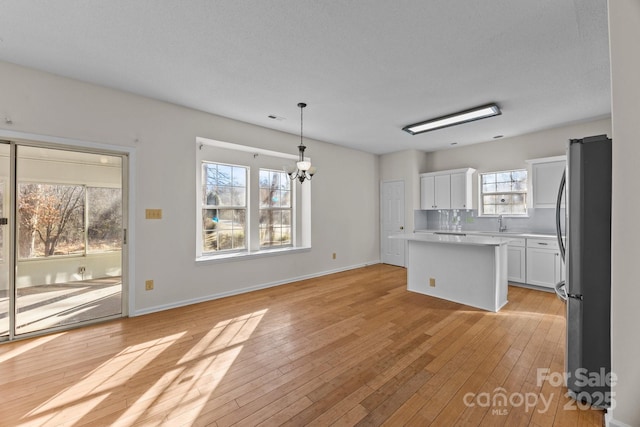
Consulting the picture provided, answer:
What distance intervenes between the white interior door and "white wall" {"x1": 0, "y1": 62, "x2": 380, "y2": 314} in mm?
1996

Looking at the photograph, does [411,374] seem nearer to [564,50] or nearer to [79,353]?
[79,353]

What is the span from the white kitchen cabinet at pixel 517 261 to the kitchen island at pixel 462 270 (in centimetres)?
112

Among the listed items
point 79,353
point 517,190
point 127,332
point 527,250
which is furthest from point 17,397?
point 517,190

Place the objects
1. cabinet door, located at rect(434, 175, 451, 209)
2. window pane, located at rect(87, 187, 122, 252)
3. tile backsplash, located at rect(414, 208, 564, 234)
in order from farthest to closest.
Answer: cabinet door, located at rect(434, 175, 451, 209), tile backsplash, located at rect(414, 208, 564, 234), window pane, located at rect(87, 187, 122, 252)

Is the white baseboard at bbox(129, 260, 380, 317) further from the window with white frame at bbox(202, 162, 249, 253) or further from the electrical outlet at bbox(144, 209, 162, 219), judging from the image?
the electrical outlet at bbox(144, 209, 162, 219)

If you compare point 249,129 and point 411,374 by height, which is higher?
point 249,129

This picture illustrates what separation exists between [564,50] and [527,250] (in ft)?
10.6

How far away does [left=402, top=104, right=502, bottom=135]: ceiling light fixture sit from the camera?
11.6ft

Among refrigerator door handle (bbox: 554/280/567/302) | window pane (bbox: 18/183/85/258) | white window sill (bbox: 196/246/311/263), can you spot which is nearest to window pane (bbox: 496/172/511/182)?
refrigerator door handle (bbox: 554/280/567/302)

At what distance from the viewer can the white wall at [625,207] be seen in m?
1.35

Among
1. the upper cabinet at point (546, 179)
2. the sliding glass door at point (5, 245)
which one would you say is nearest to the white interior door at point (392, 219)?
the upper cabinet at point (546, 179)

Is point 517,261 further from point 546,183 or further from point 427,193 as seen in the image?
point 427,193

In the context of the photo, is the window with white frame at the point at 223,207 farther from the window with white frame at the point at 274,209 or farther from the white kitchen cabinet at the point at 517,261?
the white kitchen cabinet at the point at 517,261

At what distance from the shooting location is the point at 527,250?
4.39 metres
